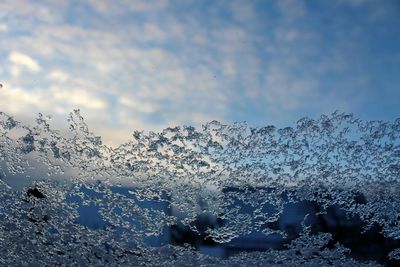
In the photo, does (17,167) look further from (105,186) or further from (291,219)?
(291,219)

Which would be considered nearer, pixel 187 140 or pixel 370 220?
pixel 187 140

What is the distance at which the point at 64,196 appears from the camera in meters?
3.68

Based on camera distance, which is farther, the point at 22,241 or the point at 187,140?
the point at 22,241

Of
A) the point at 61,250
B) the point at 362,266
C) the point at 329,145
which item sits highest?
the point at 329,145

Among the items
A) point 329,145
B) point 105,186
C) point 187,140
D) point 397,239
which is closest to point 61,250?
point 105,186

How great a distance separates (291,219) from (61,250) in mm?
1375

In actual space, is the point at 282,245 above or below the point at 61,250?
above

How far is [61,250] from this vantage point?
3.71 meters

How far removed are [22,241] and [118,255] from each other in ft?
1.93

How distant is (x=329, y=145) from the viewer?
349 cm

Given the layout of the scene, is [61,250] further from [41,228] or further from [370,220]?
[370,220]

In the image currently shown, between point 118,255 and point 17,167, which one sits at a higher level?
point 17,167

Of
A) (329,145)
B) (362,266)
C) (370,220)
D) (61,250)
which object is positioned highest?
(329,145)

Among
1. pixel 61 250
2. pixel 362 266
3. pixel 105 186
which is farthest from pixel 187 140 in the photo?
pixel 362 266
